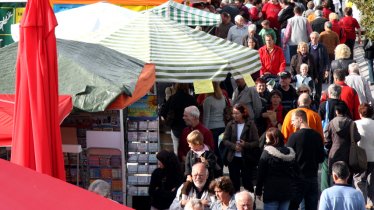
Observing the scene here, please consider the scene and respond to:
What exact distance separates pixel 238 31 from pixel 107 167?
34.3ft

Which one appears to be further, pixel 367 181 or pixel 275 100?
pixel 275 100

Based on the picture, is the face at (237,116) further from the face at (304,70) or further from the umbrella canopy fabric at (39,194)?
the umbrella canopy fabric at (39,194)

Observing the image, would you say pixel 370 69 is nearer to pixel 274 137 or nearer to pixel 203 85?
pixel 203 85

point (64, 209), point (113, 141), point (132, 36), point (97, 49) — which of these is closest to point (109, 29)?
point (132, 36)

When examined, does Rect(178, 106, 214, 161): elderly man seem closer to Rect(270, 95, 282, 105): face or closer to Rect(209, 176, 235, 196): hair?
Rect(270, 95, 282, 105): face

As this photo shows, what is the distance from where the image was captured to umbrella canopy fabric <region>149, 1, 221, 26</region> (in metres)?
19.2

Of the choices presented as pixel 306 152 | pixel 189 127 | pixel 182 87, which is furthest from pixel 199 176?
pixel 182 87

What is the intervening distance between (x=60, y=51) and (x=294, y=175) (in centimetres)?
299

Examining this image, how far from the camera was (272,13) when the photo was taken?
26703mm

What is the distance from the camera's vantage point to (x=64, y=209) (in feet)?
18.8

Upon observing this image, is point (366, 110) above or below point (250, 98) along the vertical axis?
below

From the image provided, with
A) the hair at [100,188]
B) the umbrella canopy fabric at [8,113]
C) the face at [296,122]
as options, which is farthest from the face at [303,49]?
the hair at [100,188]

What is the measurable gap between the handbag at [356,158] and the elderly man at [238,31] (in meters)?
9.28

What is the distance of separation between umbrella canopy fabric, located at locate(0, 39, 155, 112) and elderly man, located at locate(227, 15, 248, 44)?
9138 millimetres
